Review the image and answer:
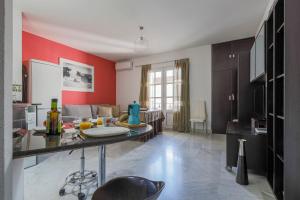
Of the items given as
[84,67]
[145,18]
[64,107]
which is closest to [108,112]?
[64,107]

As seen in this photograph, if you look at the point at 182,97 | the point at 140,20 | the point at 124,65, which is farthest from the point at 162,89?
the point at 140,20

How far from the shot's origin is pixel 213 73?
180 inches

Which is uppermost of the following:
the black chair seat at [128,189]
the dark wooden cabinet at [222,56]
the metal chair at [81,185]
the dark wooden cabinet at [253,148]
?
the dark wooden cabinet at [222,56]

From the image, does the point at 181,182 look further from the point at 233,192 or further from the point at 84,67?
the point at 84,67

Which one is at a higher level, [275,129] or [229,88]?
[229,88]

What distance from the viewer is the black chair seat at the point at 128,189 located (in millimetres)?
765

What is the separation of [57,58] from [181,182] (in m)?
4.30

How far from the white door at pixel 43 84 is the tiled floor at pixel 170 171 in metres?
0.93

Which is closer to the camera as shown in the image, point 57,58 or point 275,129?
point 275,129

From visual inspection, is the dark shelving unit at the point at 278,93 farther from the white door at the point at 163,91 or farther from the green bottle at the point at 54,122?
the white door at the point at 163,91

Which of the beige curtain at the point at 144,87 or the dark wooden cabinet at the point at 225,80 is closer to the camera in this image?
the dark wooden cabinet at the point at 225,80

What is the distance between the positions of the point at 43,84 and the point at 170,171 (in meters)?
2.78
